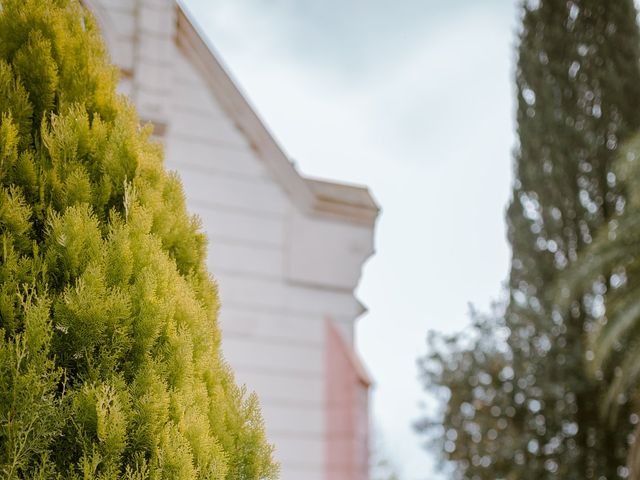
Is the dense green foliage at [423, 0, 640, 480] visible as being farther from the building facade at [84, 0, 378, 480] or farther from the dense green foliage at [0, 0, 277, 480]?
the dense green foliage at [0, 0, 277, 480]

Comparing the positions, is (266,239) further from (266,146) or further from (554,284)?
(554,284)

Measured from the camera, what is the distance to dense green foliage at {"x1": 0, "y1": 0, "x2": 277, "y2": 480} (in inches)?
76.2

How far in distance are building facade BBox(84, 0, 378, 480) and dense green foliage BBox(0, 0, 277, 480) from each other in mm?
2257

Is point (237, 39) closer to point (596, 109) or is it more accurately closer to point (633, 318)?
point (596, 109)

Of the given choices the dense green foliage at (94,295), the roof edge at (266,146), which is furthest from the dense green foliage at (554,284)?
the dense green foliage at (94,295)

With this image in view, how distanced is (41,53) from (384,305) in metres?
21.5

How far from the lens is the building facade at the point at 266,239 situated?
15.5ft

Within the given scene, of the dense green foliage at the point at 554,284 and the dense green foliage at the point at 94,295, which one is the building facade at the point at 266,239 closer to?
the dense green foliage at the point at 94,295

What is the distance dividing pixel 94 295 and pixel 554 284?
524 inches

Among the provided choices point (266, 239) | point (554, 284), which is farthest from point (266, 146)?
point (554, 284)

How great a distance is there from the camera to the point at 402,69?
908 inches

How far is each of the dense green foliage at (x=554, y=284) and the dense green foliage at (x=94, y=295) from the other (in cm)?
1139

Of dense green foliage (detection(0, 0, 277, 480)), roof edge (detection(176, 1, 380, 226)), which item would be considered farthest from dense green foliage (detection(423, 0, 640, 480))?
dense green foliage (detection(0, 0, 277, 480))

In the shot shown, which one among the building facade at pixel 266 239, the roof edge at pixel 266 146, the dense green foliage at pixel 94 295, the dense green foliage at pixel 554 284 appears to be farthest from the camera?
the dense green foliage at pixel 554 284
